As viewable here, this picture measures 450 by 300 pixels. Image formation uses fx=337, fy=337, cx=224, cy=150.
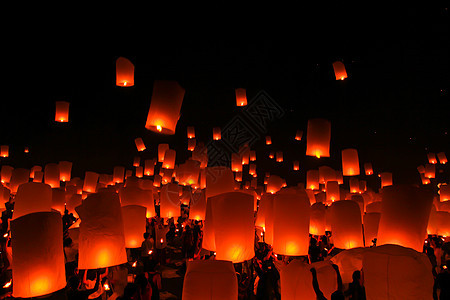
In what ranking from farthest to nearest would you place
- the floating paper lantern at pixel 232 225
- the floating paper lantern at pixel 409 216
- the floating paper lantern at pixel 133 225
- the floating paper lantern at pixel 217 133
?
1. the floating paper lantern at pixel 217 133
2. the floating paper lantern at pixel 133 225
3. the floating paper lantern at pixel 232 225
4. the floating paper lantern at pixel 409 216

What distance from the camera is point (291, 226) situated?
506 centimetres

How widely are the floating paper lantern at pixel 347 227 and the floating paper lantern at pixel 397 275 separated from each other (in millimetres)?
3289

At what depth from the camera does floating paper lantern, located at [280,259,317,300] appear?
3.52 m

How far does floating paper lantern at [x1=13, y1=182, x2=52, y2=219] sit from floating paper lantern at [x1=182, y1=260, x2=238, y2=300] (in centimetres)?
474

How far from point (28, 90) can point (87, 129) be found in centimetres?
393

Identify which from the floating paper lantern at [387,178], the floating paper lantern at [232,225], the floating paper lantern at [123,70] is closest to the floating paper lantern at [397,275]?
the floating paper lantern at [232,225]

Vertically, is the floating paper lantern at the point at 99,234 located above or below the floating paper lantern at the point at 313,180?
below

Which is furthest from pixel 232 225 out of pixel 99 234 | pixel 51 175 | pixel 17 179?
pixel 17 179

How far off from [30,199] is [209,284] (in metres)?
4.97

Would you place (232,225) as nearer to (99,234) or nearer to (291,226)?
(291,226)

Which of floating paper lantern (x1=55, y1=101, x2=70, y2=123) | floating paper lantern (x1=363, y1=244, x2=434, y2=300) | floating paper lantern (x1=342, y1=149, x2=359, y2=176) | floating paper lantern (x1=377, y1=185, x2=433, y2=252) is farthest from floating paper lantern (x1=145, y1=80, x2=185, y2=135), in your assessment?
floating paper lantern (x1=342, y1=149, x2=359, y2=176)

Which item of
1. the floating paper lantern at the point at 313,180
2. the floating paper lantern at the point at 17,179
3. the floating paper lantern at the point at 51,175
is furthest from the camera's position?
the floating paper lantern at the point at 313,180

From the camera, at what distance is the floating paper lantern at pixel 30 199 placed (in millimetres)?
6387

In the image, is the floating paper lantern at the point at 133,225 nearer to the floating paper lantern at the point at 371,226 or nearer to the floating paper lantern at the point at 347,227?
the floating paper lantern at the point at 347,227
